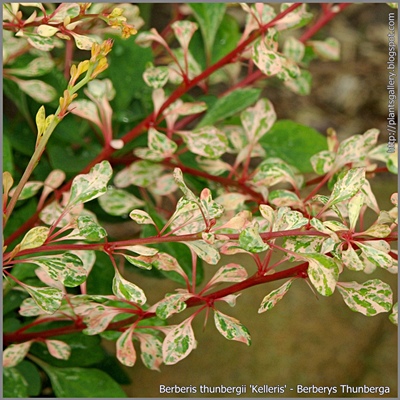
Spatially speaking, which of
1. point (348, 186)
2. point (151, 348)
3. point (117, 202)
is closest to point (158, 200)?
point (117, 202)

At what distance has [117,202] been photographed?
1.84 feet

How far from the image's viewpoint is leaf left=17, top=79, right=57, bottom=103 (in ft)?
1.82

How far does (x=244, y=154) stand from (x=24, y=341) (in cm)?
27

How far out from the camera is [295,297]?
92 cm

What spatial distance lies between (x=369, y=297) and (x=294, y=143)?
268 mm

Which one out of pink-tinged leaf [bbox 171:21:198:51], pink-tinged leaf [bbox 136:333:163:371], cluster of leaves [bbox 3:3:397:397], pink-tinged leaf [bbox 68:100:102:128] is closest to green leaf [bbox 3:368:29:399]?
cluster of leaves [bbox 3:3:397:397]

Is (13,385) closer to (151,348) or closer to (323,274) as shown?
(151,348)

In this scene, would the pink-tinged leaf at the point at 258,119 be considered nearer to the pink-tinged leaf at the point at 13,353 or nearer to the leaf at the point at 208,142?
the leaf at the point at 208,142

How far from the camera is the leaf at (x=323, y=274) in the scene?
35cm

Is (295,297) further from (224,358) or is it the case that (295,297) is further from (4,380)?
(4,380)

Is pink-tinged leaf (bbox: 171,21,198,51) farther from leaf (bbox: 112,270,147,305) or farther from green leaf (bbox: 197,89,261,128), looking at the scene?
leaf (bbox: 112,270,147,305)

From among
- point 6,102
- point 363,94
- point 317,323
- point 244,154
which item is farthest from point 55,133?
point 363,94

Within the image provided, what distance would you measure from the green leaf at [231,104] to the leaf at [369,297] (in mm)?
232

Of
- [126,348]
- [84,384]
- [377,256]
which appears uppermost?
[377,256]
